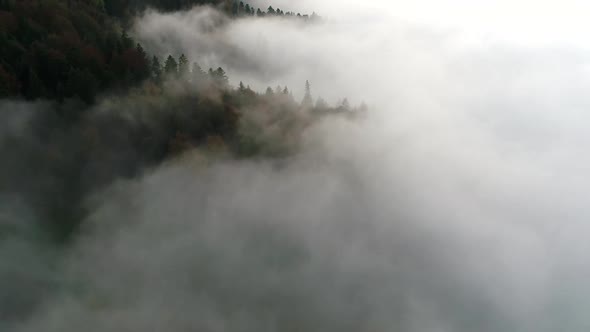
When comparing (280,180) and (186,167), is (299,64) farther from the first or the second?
(186,167)

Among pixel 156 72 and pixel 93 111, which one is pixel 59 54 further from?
pixel 156 72

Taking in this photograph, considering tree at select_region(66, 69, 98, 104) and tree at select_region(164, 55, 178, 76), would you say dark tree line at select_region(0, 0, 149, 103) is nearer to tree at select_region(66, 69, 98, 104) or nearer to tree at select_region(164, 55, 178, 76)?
tree at select_region(66, 69, 98, 104)

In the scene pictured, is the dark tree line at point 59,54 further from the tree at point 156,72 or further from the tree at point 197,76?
the tree at point 197,76

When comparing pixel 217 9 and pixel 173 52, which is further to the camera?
pixel 217 9

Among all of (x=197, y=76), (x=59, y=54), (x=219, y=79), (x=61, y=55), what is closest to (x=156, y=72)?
(x=197, y=76)

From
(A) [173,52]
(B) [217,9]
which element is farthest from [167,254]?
(B) [217,9]

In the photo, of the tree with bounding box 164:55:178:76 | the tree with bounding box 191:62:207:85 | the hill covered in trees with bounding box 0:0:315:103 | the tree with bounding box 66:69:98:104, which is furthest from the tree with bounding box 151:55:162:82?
the tree with bounding box 66:69:98:104

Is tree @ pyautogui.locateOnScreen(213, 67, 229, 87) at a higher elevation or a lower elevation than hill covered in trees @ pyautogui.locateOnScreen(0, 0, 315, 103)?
lower

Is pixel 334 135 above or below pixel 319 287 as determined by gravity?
above

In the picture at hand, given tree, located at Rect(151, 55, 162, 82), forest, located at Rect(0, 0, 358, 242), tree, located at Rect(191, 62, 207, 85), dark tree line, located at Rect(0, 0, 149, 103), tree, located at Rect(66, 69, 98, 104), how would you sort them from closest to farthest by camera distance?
forest, located at Rect(0, 0, 358, 242) → dark tree line, located at Rect(0, 0, 149, 103) → tree, located at Rect(66, 69, 98, 104) → tree, located at Rect(151, 55, 162, 82) → tree, located at Rect(191, 62, 207, 85)

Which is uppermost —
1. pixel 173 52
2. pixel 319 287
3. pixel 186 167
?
pixel 173 52

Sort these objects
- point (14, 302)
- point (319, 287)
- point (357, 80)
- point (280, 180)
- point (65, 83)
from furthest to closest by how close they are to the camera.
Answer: point (357, 80)
point (280, 180)
point (319, 287)
point (65, 83)
point (14, 302)
